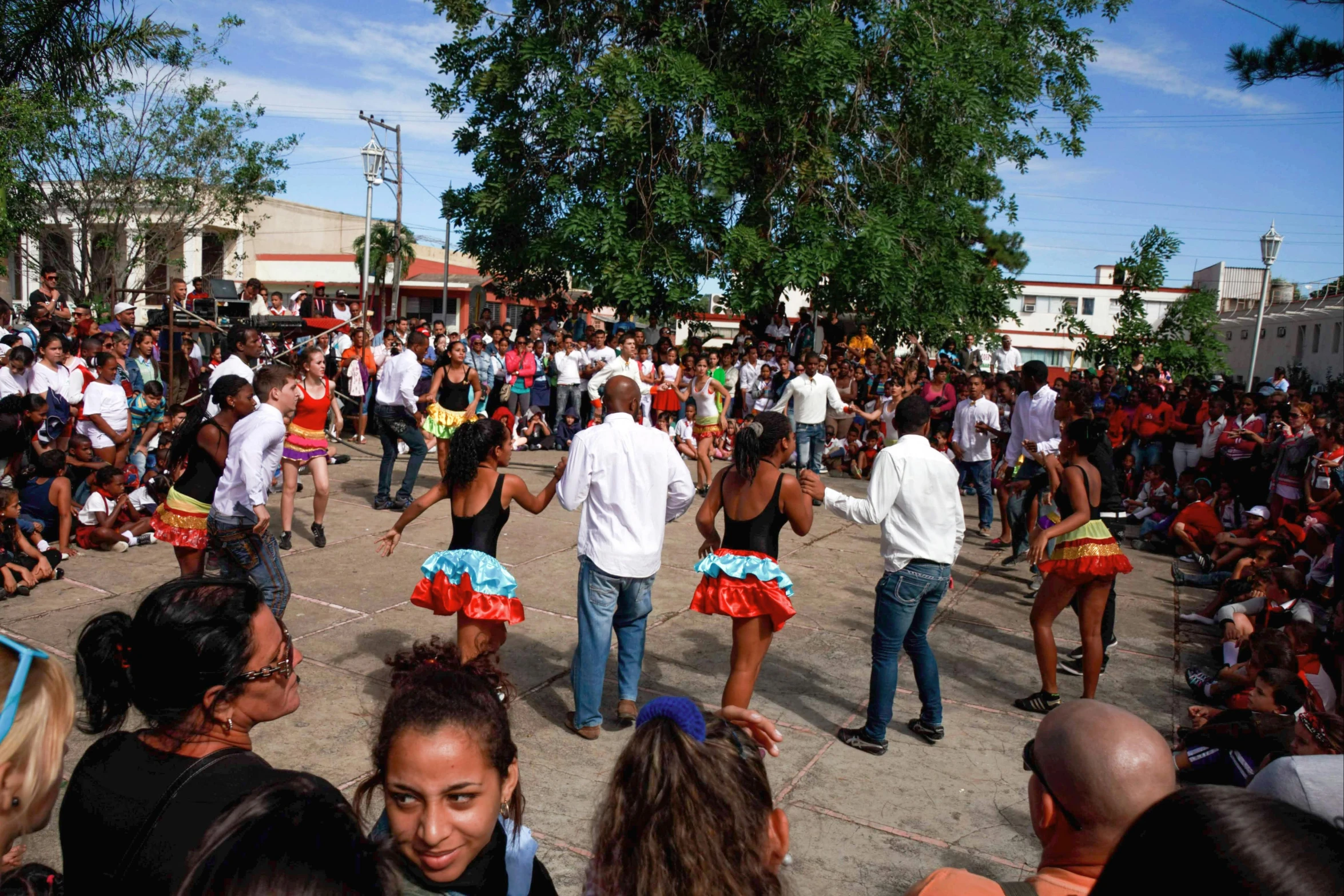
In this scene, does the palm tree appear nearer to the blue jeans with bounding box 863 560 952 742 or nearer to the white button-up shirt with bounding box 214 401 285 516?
the white button-up shirt with bounding box 214 401 285 516

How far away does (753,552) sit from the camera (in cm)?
486

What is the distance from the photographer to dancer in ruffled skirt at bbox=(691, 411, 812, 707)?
477cm

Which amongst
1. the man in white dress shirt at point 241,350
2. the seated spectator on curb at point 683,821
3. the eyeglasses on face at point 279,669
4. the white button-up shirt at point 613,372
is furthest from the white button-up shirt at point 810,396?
the seated spectator on curb at point 683,821

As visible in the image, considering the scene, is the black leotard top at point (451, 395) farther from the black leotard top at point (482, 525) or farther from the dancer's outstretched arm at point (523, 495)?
the black leotard top at point (482, 525)

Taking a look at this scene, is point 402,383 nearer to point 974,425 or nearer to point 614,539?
point 614,539

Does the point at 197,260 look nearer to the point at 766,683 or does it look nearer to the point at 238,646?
the point at 766,683

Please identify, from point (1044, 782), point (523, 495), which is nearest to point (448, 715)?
point (1044, 782)

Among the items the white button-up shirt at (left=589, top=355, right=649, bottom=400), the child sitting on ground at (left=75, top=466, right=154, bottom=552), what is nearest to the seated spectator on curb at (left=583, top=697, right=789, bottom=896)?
the child sitting on ground at (left=75, top=466, right=154, bottom=552)

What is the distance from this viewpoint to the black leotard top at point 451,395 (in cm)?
995

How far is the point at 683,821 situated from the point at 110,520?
805 cm

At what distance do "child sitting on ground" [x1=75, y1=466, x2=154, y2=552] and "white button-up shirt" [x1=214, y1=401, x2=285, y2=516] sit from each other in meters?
3.20

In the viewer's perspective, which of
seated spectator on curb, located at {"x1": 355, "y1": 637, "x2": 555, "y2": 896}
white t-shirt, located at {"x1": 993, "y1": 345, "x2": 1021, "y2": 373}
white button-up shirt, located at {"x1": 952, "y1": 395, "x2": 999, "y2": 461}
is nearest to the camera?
seated spectator on curb, located at {"x1": 355, "y1": 637, "x2": 555, "y2": 896}

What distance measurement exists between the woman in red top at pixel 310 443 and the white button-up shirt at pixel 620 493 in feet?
13.6

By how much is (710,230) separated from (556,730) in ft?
44.0
